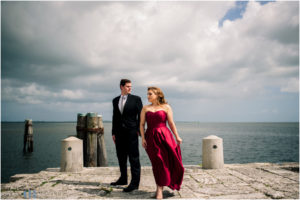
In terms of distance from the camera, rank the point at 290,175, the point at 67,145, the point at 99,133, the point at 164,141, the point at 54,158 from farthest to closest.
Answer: the point at 54,158 < the point at 99,133 < the point at 67,145 < the point at 290,175 < the point at 164,141

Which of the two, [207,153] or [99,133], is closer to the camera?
[207,153]

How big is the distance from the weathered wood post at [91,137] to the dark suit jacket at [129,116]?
399 cm

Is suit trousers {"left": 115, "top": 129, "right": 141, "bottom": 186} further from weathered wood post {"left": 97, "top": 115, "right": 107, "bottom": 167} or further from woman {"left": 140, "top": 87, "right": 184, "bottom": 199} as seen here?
weathered wood post {"left": 97, "top": 115, "right": 107, "bottom": 167}

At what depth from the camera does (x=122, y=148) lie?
4.67 metres

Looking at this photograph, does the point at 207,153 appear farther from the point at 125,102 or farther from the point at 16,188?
the point at 16,188

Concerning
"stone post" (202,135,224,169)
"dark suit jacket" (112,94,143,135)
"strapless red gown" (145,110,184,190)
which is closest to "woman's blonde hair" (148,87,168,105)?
"strapless red gown" (145,110,184,190)

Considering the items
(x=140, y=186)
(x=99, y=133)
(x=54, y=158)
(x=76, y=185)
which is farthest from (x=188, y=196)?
(x=54, y=158)

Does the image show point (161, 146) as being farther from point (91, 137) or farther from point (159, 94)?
point (91, 137)

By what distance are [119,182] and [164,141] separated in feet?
5.75

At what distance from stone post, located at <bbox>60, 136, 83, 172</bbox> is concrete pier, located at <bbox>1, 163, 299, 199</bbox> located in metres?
0.21

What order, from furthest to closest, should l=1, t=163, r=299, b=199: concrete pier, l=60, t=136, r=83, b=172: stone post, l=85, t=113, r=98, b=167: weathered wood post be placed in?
l=85, t=113, r=98, b=167: weathered wood post < l=60, t=136, r=83, b=172: stone post < l=1, t=163, r=299, b=199: concrete pier

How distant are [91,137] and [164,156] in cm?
523

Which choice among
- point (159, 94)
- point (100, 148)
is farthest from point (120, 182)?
point (100, 148)

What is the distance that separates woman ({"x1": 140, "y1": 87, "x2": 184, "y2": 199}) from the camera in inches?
152
